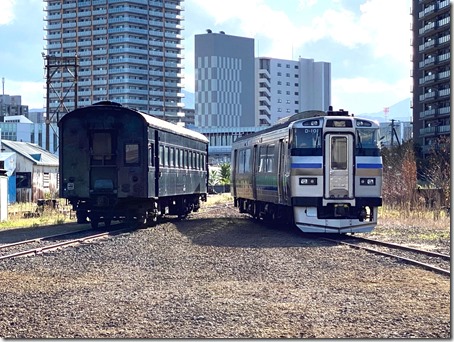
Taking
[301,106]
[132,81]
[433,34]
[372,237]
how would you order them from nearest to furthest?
1. [372,237]
2. [433,34]
3. [132,81]
4. [301,106]

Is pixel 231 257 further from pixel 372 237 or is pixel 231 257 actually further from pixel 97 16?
pixel 97 16

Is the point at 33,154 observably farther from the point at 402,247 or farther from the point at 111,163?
the point at 402,247

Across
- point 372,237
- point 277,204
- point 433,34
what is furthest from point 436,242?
point 433,34

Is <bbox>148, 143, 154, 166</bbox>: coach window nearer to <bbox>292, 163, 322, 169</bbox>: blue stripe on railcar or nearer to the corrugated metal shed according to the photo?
<bbox>292, 163, 322, 169</bbox>: blue stripe on railcar

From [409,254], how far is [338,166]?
4.31 metres

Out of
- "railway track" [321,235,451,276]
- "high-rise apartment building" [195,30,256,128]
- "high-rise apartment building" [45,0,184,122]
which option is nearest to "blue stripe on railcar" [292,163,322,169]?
"railway track" [321,235,451,276]

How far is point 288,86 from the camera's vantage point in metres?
145

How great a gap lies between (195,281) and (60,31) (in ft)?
365

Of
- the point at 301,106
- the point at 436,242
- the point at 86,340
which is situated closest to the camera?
the point at 86,340

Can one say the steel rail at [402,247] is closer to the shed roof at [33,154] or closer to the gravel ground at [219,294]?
the gravel ground at [219,294]

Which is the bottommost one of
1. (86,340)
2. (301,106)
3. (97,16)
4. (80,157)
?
(86,340)

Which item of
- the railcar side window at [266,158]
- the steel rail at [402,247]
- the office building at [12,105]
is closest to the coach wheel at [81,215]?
the railcar side window at [266,158]

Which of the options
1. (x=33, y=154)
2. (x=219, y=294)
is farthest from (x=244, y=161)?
(x=33, y=154)

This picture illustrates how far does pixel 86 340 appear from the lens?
6.46 m
